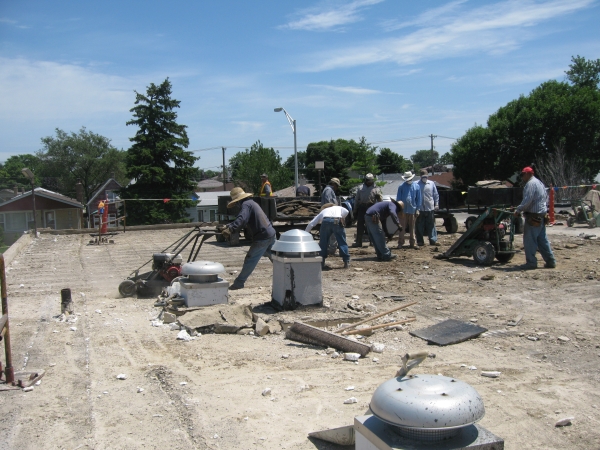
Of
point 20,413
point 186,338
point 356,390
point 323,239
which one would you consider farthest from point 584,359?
point 323,239

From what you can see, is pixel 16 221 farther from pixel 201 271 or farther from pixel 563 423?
pixel 563 423

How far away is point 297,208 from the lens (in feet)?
56.4

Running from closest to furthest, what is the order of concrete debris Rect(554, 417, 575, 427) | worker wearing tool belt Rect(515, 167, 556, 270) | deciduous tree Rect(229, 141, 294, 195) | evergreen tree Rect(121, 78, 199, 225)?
concrete debris Rect(554, 417, 575, 427)
worker wearing tool belt Rect(515, 167, 556, 270)
evergreen tree Rect(121, 78, 199, 225)
deciduous tree Rect(229, 141, 294, 195)

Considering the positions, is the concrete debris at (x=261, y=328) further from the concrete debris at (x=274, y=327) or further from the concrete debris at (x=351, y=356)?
the concrete debris at (x=351, y=356)

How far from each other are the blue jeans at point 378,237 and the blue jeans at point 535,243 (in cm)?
280

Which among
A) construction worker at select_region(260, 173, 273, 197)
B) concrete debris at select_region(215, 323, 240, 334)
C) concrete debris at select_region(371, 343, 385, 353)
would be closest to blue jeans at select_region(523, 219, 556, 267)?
concrete debris at select_region(371, 343, 385, 353)

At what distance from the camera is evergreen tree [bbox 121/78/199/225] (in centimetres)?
4338

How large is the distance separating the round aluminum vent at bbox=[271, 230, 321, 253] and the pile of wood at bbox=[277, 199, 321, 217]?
8979 millimetres

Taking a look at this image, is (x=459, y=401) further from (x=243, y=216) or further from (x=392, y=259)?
(x=392, y=259)

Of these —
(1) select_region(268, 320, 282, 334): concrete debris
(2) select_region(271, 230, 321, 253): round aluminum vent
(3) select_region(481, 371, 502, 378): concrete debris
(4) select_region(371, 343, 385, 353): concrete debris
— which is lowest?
(3) select_region(481, 371, 502, 378): concrete debris

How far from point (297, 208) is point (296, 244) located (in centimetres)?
962

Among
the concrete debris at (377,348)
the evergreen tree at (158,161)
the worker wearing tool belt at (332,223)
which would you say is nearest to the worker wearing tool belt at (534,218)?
the worker wearing tool belt at (332,223)

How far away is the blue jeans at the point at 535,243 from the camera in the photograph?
10094mm

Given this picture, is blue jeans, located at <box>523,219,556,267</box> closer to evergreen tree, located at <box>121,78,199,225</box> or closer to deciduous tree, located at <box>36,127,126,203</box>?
evergreen tree, located at <box>121,78,199,225</box>
